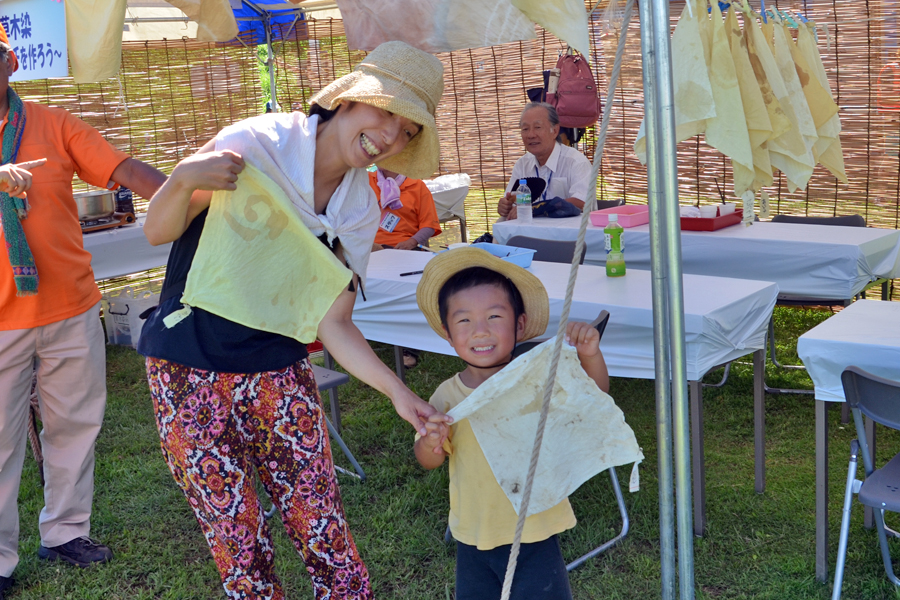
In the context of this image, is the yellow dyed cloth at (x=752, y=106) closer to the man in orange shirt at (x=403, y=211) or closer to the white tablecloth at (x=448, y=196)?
the man in orange shirt at (x=403, y=211)

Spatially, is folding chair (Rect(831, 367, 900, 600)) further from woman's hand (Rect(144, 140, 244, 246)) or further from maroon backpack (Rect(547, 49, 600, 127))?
maroon backpack (Rect(547, 49, 600, 127))

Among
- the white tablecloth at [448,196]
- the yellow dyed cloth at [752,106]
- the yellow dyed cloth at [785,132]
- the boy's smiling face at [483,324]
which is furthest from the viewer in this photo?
the white tablecloth at [448,196]

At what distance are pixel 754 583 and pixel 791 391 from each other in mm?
2114

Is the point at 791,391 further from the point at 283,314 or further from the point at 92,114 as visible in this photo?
the point at 92,114

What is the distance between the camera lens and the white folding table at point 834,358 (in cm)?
257

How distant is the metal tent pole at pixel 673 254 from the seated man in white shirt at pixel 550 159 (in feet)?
15.1

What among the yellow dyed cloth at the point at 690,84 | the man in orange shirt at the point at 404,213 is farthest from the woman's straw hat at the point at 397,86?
the man in orange shirt at the point at 404,213

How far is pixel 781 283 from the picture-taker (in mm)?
4383

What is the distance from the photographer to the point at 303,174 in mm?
1789

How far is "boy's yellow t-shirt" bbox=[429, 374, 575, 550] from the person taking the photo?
189cm

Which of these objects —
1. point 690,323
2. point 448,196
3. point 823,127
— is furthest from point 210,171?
point 448,196

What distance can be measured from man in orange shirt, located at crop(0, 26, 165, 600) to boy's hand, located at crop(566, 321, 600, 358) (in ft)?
5.08

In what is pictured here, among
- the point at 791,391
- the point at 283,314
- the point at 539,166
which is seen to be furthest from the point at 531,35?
the point at 539,166

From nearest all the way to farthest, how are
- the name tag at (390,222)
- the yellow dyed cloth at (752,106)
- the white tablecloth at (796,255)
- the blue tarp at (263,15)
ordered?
1. the yellow dyed cloth at (752,106)
2. the white tablecloth at (796,255)
3. the name tag at (390,222)
4. the blue tarp at (263,15)
